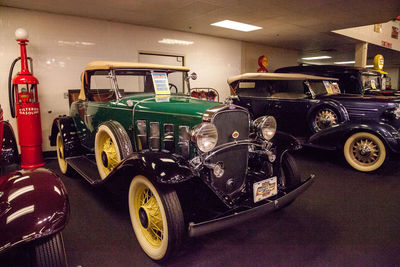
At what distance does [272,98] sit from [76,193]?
400cm

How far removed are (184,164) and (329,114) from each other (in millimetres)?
3774

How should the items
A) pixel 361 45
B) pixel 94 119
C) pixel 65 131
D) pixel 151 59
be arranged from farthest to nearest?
pixel 361 45, pixel 151 59, pixel 65 131, pixel 94 119

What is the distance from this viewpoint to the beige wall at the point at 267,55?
29.2ft

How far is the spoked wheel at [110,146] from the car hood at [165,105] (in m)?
0.29

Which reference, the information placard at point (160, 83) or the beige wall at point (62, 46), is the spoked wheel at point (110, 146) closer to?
the information placard at point (160, 83)

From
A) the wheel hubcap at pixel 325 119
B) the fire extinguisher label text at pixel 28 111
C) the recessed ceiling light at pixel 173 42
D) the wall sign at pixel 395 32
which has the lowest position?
the wheel hubcap at pixel 325 119

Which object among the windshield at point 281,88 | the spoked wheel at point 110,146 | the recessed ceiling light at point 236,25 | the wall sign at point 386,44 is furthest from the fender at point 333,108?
the wall sign at point 386,44

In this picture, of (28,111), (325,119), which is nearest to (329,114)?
(325,119)

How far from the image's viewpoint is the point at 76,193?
331 centimetres

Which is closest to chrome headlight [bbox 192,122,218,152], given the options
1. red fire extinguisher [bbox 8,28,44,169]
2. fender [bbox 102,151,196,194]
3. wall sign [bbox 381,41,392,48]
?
fender [bbox 102,151,196,194]

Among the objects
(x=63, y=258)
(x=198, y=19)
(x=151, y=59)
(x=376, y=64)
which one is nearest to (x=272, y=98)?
(x=198, y=19)

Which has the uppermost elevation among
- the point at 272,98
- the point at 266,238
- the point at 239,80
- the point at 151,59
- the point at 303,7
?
the point at 303,7

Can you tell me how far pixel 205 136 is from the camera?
6.46 feet

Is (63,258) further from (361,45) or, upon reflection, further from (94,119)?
(361,45)
